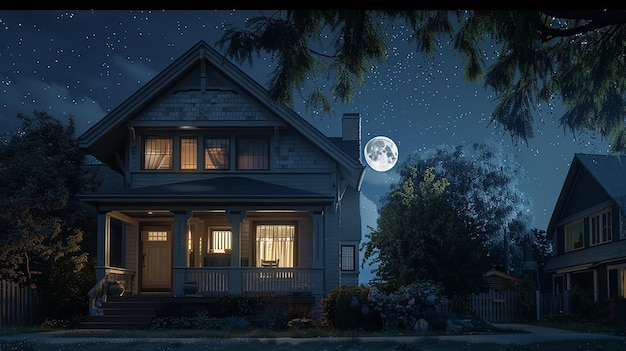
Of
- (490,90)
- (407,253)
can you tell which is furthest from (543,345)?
(407,253)

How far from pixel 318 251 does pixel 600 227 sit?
18.2 m

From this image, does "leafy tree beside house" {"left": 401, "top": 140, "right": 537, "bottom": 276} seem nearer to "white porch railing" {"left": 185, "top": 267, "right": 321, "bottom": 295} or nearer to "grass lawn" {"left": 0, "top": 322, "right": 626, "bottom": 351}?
"white porch railing" {"left": 185, "top": 267, "right": 321, "bottom": 295}

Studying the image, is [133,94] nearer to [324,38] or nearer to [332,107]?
[332,107]

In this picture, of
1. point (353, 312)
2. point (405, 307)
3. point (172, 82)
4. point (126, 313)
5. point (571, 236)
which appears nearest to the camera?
point (405, 307)

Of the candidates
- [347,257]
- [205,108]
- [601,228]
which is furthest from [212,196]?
[601,228]

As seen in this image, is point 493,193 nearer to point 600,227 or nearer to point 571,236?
point 571,236

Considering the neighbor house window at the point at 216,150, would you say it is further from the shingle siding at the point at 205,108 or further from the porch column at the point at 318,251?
the porch column at the point at 318,251

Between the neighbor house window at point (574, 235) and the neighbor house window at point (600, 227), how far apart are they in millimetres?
1423

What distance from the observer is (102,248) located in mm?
22203

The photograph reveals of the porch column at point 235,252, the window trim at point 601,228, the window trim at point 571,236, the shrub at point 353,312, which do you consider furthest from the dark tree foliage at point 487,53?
the window trim at point 571,236

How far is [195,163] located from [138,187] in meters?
2.00

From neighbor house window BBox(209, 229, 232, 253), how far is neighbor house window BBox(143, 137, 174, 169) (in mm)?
2792

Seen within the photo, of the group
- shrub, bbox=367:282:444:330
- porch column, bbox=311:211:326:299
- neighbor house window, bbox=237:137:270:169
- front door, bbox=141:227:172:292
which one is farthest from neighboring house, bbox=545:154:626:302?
front door, bbox=141:227:172:292

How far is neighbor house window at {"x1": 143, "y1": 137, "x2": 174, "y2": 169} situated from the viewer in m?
24.5
